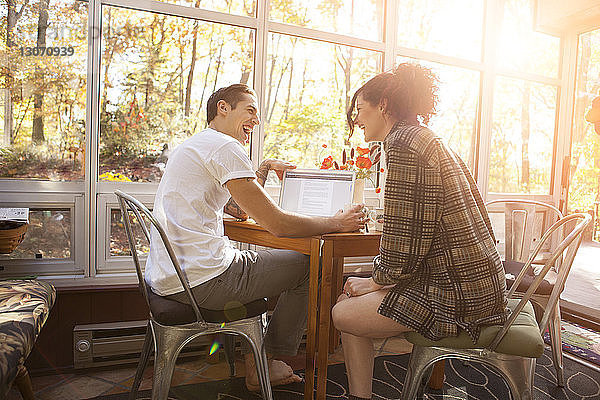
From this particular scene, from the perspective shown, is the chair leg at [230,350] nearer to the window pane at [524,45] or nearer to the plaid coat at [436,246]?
the plaid coat at [436,246]

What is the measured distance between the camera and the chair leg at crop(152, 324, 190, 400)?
5.23ft

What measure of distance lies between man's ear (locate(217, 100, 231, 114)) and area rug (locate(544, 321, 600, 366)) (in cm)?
225

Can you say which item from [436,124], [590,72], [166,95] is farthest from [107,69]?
[590,72]

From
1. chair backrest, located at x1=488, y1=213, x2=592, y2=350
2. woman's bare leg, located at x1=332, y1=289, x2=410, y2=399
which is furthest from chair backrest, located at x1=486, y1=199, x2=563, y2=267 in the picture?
woman's bare leg, located at x1=332, y1=289, x2=410, y2=399

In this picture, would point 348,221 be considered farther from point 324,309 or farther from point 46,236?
point 46,236

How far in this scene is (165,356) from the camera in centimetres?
162

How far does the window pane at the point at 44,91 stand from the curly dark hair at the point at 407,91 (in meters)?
1.68

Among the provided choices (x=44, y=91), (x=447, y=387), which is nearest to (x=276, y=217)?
(x=447, y=387)

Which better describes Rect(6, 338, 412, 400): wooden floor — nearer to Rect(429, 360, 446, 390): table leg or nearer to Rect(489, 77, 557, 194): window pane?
Rect(429, 360, 446, 390): table leg

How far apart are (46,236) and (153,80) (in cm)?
98

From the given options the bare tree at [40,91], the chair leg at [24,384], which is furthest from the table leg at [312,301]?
the bare tree at [40,91]

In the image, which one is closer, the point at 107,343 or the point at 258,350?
the point at 258,350

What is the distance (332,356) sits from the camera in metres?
2.60

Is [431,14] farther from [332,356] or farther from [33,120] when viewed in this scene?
[33,120]
